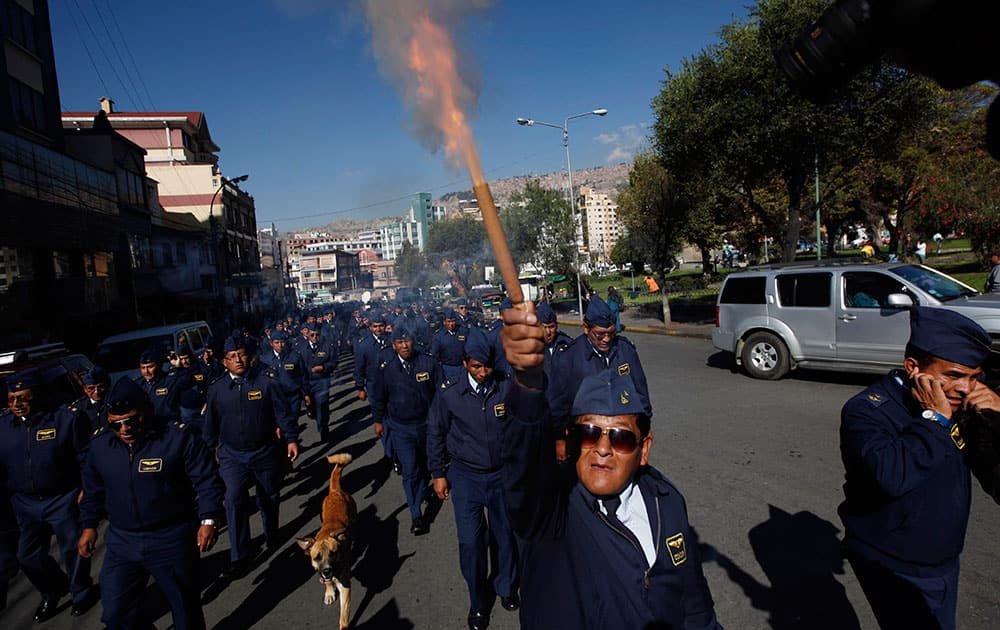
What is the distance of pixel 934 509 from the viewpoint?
233 centimetres

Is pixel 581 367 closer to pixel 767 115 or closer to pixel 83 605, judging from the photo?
pixel 83 605

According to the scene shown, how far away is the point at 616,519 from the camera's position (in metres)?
1.92

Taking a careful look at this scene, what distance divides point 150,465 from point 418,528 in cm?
269

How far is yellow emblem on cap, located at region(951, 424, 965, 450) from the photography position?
2.29 m

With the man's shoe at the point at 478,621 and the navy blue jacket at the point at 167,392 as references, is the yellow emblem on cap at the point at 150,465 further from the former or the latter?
the navy blue jacket at the point at 167,392

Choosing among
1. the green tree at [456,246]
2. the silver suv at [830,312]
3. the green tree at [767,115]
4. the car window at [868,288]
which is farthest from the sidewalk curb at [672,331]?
→ the green tree at [456,246]

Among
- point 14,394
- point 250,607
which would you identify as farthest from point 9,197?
point 250,607

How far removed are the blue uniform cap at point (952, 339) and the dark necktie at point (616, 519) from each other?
5.09 ft

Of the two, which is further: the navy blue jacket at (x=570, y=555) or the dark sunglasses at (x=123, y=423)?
the dark sunglasses at (x=123, y=423)

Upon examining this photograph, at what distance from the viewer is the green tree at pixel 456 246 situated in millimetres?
58688

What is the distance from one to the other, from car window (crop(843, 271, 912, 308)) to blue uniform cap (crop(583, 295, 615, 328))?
6.41 metres

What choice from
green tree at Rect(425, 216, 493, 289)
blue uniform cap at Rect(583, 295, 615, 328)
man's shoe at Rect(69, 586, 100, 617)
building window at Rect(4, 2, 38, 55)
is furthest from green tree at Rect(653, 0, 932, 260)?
green tree at Rect(425, 216, 493, 289)

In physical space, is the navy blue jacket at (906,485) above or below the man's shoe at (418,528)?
above

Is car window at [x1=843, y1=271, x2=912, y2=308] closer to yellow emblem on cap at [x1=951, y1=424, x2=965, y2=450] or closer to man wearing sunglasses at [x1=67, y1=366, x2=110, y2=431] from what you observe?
yellow emblem on cap at [x1=951, y1=424, x2=965, y2=450]
